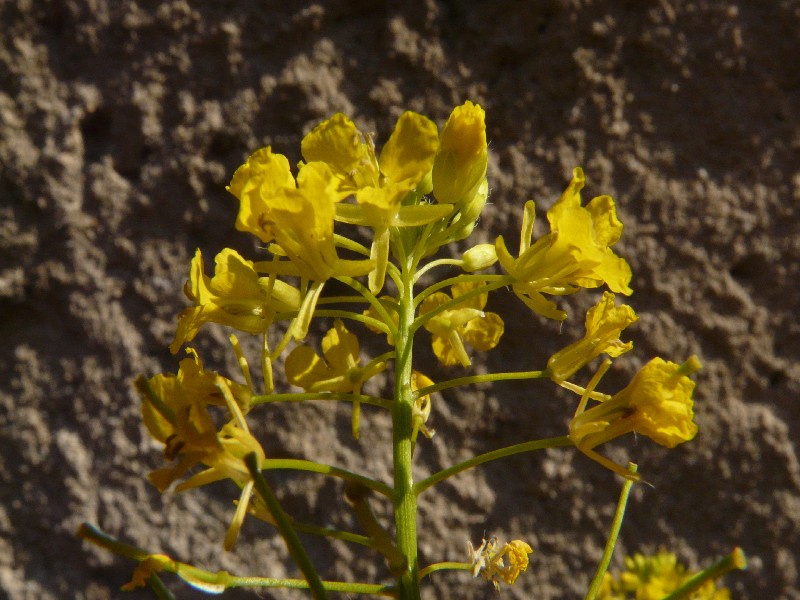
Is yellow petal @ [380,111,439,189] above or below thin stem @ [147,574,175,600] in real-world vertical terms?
above

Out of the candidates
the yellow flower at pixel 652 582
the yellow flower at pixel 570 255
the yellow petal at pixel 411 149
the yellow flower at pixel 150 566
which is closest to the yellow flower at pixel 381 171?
the yellow petal at pixel 411 149

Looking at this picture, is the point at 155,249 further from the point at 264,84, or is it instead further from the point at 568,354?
the point at 568,354

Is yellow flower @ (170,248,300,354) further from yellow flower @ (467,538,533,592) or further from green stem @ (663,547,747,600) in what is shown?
green stem @ (663,547,747,600)

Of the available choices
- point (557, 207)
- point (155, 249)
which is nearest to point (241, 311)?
point (557, 207)

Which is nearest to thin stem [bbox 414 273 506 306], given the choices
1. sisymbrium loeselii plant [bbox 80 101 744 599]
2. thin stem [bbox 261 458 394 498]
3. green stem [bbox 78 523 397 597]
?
sisymbrium loeselii plant [bbox 80 101 744 599]

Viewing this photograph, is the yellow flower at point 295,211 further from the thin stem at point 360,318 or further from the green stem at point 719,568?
the green stem at point 719,568

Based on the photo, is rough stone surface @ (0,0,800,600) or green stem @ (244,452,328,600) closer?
green stem @ (244,452,328,600)
